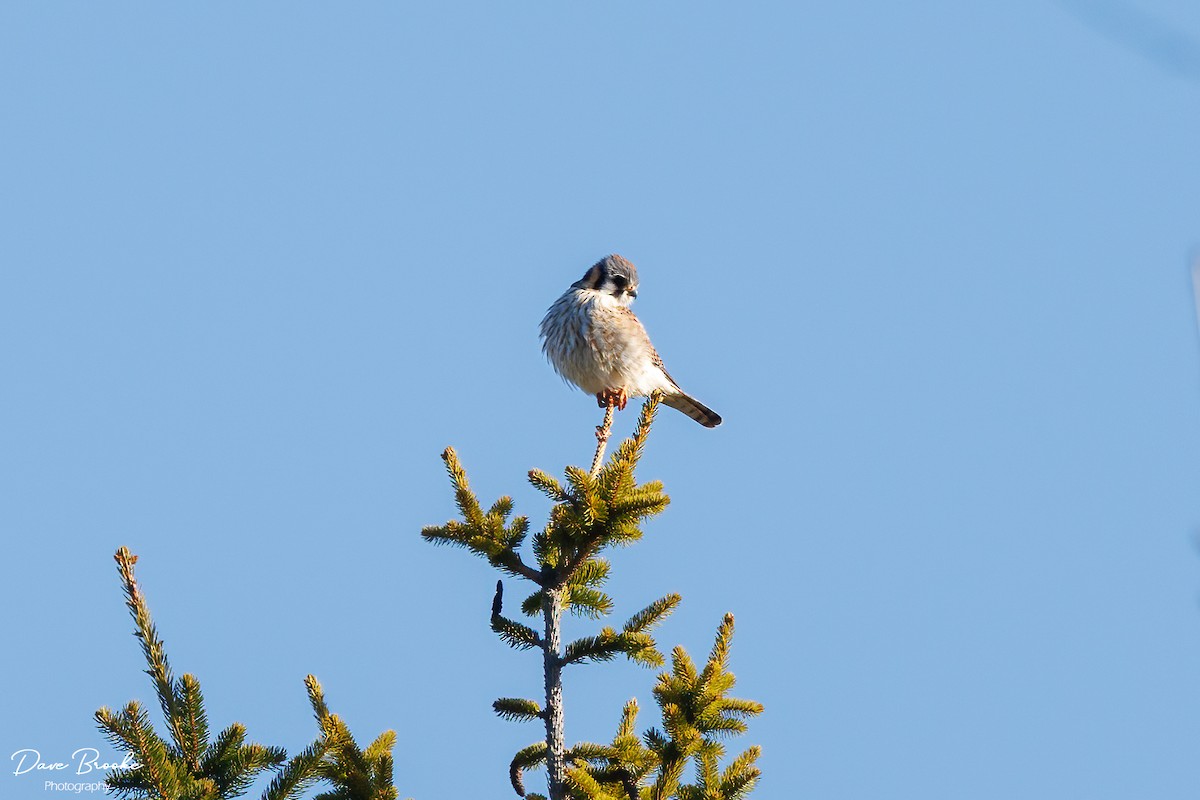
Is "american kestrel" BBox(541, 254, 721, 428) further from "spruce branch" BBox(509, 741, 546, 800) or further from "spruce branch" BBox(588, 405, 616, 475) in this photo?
"spruce branch" BBox(509, 741, 546, 800)

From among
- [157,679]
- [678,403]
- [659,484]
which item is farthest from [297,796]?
[678,403]

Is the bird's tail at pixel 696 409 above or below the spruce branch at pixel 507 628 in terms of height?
above

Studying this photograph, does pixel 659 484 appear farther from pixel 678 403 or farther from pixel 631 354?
pixel 678 403

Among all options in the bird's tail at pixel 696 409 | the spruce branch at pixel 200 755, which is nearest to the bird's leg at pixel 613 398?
the bird's tail at pixel 696 409

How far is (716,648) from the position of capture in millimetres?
3504

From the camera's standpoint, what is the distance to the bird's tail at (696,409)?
26.3ft

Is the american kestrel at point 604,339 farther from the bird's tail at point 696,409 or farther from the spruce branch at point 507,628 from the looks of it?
the spruce branch at point 507,628

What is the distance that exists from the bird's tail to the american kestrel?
56cm

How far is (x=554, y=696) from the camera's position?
3.55 m

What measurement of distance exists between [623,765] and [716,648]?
1.25 ft

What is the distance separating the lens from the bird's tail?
8.02m

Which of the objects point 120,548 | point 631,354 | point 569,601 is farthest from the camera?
point 631,354

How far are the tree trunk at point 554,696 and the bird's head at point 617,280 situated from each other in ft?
12.3

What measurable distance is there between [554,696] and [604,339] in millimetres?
3493
